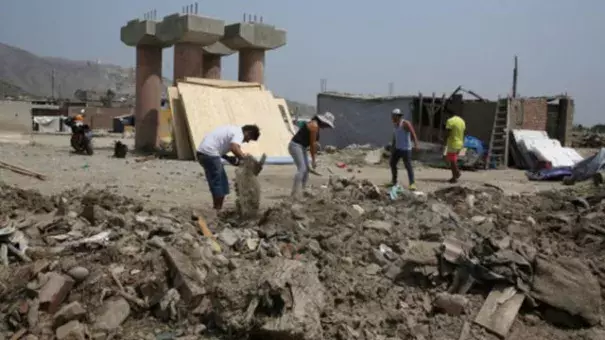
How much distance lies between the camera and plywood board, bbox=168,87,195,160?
16109mm

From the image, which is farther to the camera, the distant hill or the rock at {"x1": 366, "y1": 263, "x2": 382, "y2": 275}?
the distant hill

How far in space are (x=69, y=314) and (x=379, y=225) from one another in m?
3.38

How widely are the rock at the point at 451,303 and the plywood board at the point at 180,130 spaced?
39.0 feet

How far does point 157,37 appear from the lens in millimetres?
18797

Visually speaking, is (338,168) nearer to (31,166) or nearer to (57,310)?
(31,166)

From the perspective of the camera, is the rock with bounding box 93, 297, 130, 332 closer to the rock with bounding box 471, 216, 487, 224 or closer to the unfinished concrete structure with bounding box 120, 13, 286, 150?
the rock with bounding box 471, 216, 487, 224

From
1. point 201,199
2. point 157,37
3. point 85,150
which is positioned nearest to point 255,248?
→ point 201,199

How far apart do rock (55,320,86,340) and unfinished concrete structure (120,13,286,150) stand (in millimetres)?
14333

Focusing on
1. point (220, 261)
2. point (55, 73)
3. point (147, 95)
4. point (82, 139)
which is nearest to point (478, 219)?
point (220, 261)

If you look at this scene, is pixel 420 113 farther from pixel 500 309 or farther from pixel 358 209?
pixel 500 309

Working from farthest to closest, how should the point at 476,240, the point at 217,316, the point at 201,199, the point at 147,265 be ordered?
the point at 201,199
the point at 476,240
the point at 147,265
the point at 217,316

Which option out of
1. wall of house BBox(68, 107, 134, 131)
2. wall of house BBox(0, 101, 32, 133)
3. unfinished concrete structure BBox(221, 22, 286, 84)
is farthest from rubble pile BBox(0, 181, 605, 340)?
wall of house BBox(68, 107, 134, 131)

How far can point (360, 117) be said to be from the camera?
22.2 metres

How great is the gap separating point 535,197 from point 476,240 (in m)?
4.16
